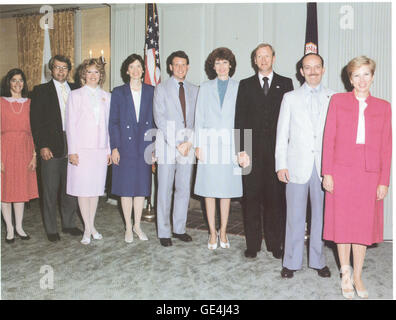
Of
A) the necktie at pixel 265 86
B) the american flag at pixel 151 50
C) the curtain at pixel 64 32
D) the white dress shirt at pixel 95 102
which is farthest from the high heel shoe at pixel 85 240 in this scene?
the curtain at pixel 64 32

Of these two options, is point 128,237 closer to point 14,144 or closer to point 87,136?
point 87,136

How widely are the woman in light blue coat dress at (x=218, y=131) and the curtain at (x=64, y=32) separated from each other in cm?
513

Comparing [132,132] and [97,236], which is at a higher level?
[132,132]

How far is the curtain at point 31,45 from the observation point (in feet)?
25.5

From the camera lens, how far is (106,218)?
15.0 feet

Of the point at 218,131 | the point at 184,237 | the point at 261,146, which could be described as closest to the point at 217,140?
the point at 218,131

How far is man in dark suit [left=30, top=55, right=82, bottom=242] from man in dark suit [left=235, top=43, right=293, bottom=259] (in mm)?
1684

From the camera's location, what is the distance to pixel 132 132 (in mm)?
3463

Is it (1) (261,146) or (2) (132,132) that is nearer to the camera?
(1) (261,146)

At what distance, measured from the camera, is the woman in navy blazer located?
136 inches

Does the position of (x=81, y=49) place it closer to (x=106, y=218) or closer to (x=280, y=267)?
(x=106, y=218)

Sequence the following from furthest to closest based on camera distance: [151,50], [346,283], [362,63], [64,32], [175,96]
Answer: [64,32] < [151,50] < [175,96] < [346,283] < [362,63]

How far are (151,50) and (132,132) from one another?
1.52m
